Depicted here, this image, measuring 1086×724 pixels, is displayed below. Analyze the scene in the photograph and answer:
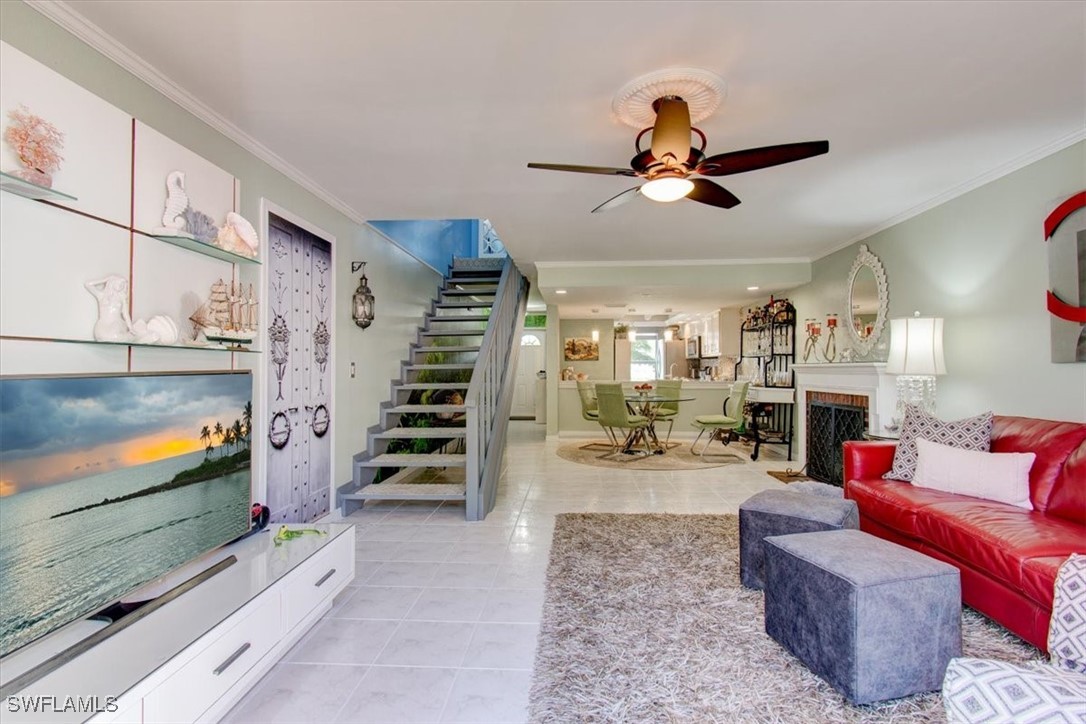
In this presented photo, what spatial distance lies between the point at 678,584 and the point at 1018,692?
165cm

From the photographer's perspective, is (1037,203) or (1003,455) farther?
(1037,203)

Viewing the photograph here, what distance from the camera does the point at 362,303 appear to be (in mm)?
4023

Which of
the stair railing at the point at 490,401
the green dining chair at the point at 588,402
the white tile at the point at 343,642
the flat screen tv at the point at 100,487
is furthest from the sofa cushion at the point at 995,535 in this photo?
the green dining chair at the point at 588,402

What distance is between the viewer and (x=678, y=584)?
8.66 ft

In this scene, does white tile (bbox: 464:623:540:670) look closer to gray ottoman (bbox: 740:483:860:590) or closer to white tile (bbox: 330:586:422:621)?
white tile (bbox: 330:586:422:621)

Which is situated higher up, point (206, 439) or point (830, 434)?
point (206, 439)

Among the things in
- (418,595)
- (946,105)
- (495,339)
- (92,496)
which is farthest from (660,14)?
(495,339)

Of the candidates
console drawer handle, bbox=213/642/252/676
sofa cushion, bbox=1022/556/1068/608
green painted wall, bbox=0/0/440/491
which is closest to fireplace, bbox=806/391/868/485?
sofa cushion, bbox=1022/556/1068/608

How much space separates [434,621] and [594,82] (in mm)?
2583

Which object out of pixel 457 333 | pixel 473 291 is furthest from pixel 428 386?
pixel 473 291

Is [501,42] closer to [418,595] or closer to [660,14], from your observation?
[660,14]

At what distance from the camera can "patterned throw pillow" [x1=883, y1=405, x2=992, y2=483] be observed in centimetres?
277

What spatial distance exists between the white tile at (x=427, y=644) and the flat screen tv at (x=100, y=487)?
0.88 m

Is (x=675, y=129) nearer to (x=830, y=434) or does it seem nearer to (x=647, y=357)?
(x=830, y=434)
